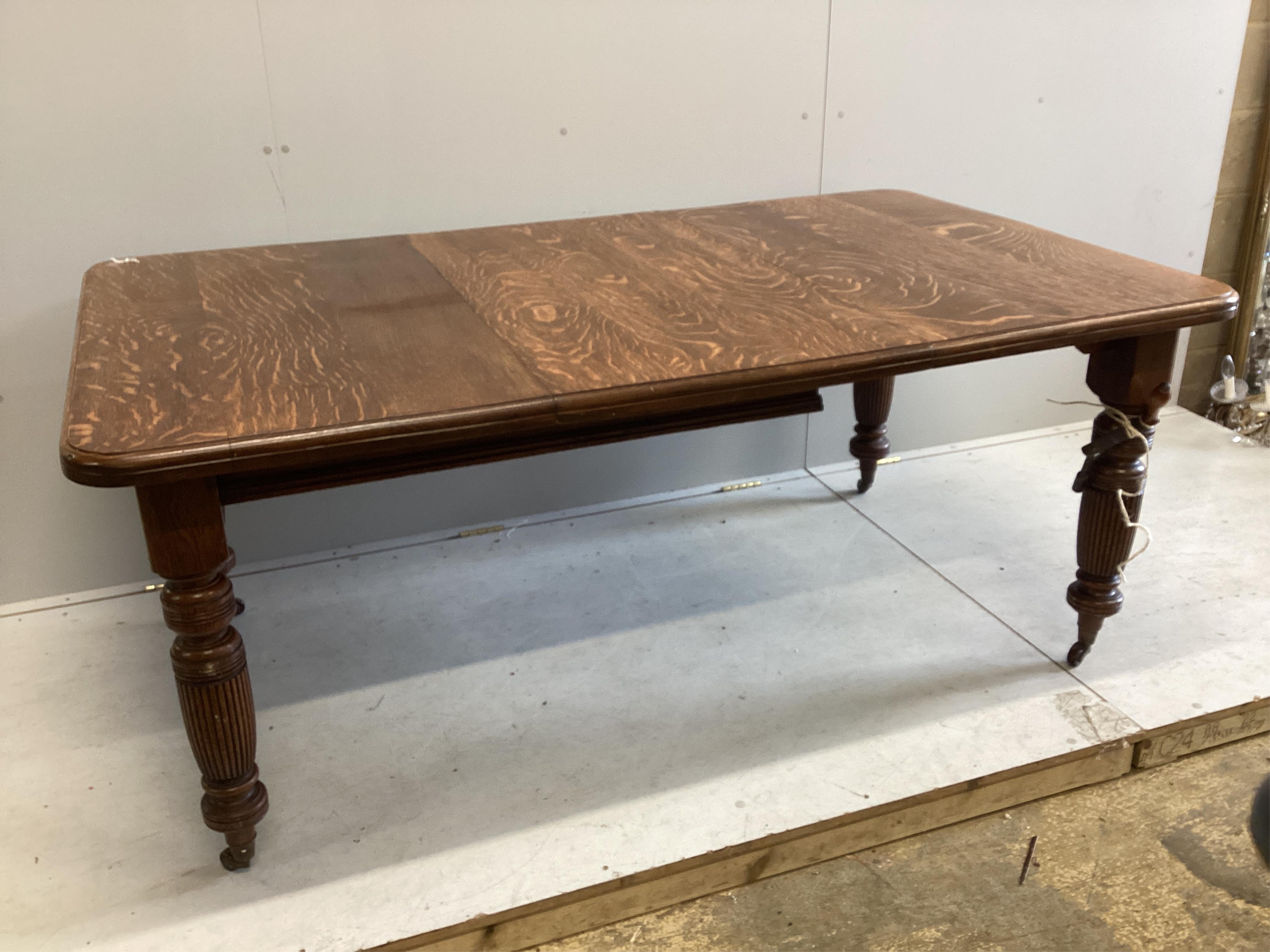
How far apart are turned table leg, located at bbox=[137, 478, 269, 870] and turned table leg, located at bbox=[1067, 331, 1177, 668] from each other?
1313 millimetres

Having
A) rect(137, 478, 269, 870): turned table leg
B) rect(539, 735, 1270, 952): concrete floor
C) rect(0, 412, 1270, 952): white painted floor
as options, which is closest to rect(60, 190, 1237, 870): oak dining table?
rect(137, 478, 269, 870): turned table leg

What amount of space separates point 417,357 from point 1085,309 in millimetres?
961

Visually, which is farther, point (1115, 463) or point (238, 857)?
point (1115, 463)

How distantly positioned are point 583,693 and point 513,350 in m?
0.71

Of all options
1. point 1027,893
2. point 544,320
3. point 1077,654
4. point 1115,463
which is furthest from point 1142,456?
point 544,320

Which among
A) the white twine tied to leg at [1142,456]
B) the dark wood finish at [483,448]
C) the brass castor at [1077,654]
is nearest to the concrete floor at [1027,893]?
the brass castor at [1077,654]

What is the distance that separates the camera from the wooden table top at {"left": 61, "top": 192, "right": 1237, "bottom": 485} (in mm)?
1313

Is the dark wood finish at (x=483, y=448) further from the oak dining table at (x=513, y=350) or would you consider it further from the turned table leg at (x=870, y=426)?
the turned table leg at (x=870, y=426)

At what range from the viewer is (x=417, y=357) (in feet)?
4.83

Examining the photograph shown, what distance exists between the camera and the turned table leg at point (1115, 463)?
1.71m

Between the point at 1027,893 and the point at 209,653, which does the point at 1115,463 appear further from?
the point at 209,653

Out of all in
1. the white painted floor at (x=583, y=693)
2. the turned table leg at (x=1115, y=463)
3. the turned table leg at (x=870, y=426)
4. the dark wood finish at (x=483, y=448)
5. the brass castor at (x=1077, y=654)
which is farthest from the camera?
the turned table leg at (x=870, y=426)

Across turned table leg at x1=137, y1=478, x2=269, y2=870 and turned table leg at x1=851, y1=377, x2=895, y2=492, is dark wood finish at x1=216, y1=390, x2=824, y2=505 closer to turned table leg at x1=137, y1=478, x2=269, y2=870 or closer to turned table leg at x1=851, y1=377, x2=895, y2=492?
turned table leg at x1=137, y1=478, x2=269, y2=870

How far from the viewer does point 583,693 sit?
194 cm
